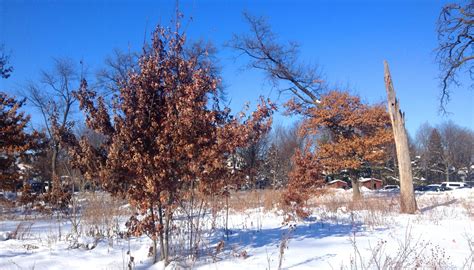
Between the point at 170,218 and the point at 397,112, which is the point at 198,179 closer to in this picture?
the point at 170,218

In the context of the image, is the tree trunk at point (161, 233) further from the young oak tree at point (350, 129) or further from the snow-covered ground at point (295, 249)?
the young oak tree at point (350, 129)

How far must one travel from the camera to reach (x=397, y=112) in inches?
505

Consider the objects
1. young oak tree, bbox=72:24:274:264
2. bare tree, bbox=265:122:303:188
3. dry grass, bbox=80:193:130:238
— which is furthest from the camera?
bare tree, bbox=265:122:303:188

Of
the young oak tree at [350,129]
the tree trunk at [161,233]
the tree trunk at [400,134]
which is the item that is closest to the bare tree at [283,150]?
the young oak tree at [350,129]

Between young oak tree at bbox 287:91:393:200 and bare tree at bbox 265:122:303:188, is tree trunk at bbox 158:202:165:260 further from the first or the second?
bare tree at bbox 265:122:303:188

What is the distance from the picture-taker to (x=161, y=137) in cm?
471

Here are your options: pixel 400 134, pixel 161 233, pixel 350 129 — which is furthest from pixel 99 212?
pixel 350 129

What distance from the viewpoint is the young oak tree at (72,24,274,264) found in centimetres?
465

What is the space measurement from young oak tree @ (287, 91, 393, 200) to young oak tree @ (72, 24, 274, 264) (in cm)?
1677

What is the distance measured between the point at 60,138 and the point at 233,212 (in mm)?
7251

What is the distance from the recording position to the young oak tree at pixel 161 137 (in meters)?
4.65

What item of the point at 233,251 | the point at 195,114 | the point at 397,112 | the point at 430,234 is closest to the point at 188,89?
the point at 195,114

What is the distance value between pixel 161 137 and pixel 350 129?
19.6 meters

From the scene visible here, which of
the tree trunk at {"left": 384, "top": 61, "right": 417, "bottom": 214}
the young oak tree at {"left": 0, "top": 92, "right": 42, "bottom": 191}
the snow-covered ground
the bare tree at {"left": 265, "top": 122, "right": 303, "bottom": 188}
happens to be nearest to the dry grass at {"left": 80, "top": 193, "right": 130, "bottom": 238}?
the snow-covered ground
